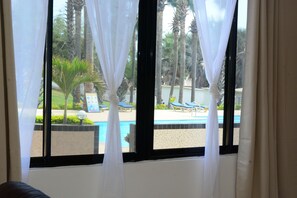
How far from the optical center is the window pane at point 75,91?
95.8 inches

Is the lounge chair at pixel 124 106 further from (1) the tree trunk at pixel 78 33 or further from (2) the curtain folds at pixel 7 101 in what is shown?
(2) the curtain folds at pixel 7 101

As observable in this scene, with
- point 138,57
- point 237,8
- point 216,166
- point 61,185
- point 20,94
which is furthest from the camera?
point 237,8

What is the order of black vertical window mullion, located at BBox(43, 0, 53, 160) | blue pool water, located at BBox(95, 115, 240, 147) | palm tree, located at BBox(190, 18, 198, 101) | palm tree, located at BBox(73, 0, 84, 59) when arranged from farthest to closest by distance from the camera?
palm tree, located at BBox(190, 18, 198, 101), blue pool water, located at BBox(95, 115, 240, 147), palm tree, located at BBox(73, 0, 84, 59), black vertical window mullion, located at BBox(43, 0, 53, 160)

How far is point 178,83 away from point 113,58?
2.38ft

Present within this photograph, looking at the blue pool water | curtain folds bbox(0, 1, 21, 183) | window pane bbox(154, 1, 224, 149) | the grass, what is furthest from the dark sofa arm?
window pane bbox(154, 1, 224, 149)

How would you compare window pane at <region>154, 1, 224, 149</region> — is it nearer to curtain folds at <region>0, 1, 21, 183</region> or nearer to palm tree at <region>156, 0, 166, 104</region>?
palm tree at <region>156, 0, 166, 104</region>

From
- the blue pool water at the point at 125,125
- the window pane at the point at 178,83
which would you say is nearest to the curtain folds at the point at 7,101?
the blue pool water at the point at 125,125

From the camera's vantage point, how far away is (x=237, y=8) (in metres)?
3.10

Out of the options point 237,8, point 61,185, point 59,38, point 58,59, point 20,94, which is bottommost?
point 61,185

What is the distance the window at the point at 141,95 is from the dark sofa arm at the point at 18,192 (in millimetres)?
897

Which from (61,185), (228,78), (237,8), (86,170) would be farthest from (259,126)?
(61,185)

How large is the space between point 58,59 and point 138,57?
0.64 m

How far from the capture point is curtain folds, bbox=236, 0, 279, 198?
115 inches

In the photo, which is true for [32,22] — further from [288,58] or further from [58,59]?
[288,58]
